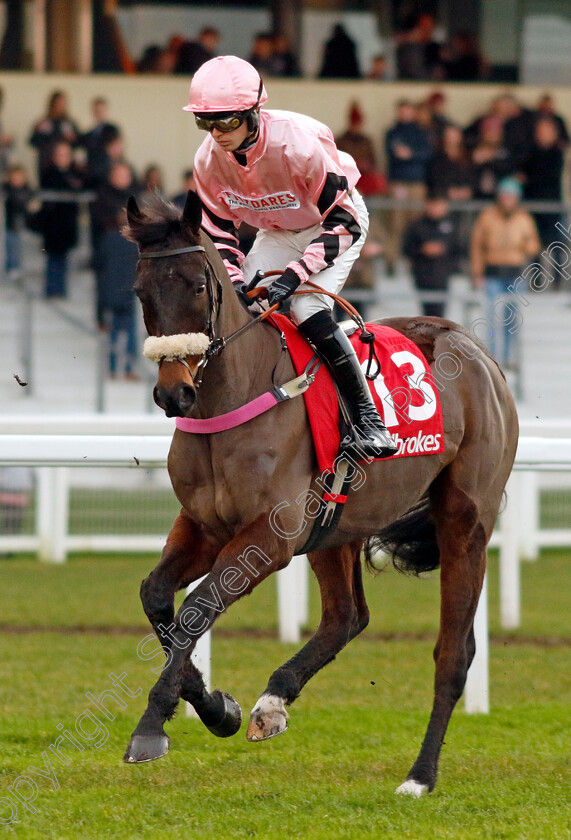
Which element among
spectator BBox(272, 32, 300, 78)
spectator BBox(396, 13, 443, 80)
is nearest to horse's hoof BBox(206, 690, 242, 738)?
spectator BBox(272, 32, 300, 78)

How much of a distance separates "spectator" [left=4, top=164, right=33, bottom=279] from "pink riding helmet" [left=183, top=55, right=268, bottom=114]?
879 cm

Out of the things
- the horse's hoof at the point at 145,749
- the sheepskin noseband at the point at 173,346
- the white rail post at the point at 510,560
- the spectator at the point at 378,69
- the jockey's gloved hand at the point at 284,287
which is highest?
the spectator at the point at 378,69

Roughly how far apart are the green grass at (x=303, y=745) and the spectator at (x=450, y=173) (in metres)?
6.48

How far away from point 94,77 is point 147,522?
7628mm

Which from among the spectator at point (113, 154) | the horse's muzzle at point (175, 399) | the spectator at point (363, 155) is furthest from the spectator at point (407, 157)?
the horse's muzzle at point (175, 399)

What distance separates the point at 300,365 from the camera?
14.2 ft

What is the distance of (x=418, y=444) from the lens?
15.4ft

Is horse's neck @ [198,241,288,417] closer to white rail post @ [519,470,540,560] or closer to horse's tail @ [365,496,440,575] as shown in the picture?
horse's tail @ [365,496,440,575]

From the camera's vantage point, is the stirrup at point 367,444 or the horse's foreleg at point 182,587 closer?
the horse's foreleg at point 182,587

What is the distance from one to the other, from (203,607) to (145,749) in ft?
1.50

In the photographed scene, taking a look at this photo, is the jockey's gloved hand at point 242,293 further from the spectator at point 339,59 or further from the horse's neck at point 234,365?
the spectator at point 339,59

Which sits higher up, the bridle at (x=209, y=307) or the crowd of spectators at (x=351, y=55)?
the crowd of spectators at (x=351, y=55)

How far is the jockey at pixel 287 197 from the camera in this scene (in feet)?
13.4

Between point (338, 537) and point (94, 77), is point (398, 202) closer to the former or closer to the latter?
point (94, 77)
